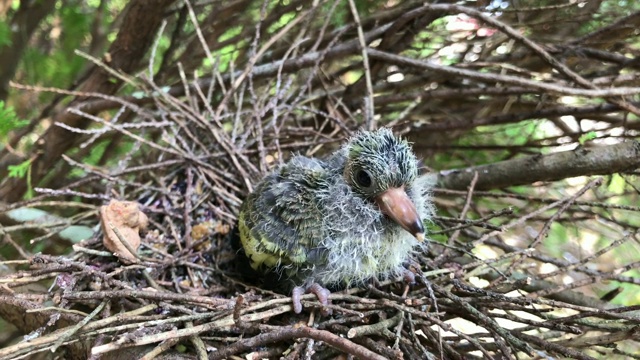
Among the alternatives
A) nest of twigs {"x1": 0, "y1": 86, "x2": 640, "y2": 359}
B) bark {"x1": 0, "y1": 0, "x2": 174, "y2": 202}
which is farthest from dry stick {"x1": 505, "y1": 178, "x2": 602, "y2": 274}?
bark {"x1": 0, "y1": 0, "x2": 174, "y2": 202}

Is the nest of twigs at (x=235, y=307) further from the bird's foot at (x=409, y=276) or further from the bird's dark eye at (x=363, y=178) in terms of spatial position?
the bird's dark eye at (x=363, y=178)

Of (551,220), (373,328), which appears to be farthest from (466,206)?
(373,328)

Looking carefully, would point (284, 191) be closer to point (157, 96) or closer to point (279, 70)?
point (279, 70)

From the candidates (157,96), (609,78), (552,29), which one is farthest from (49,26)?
(609,78)

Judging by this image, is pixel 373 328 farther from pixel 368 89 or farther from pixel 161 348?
pixel 368 89

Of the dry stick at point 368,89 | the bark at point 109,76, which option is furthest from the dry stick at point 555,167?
the bark at point 109,76
